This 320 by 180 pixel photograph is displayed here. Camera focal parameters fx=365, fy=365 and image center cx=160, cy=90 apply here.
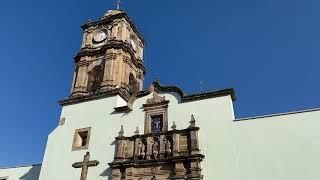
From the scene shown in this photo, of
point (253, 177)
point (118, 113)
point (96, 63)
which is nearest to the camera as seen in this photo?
point (253, 177)

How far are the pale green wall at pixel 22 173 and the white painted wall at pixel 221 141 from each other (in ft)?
7.75

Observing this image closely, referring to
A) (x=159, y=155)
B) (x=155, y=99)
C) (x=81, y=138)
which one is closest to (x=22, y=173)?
(x=81, y=138)

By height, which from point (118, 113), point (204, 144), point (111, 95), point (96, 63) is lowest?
point (204, 144)

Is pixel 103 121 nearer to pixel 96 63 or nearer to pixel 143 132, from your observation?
pixel 143 132

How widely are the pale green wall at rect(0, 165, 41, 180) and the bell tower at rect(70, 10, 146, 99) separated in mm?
4733

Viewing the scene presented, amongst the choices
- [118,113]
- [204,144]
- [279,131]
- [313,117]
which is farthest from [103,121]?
[313,117]

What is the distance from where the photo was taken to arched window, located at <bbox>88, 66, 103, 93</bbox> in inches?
876

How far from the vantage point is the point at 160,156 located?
16.4 meters

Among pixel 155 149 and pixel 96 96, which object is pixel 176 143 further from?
pixel 96 96

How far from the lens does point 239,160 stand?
15016mm

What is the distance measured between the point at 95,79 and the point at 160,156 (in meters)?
8.46

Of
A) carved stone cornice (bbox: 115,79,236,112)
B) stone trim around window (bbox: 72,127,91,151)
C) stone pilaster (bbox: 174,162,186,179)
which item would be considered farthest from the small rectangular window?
stone trim around window (bbox: 72,127,91,151)

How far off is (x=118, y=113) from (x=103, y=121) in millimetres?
907

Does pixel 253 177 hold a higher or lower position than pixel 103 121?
lower
